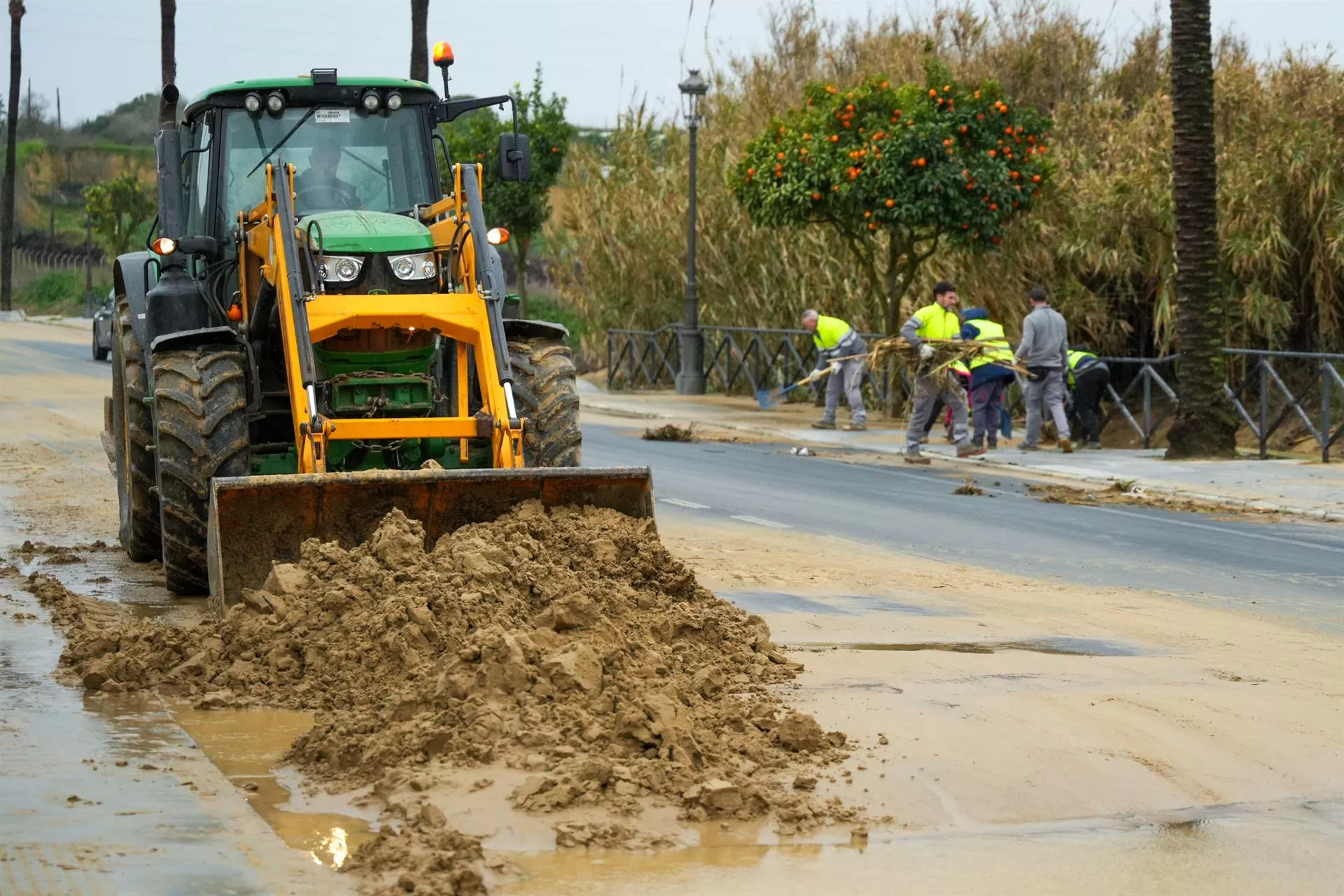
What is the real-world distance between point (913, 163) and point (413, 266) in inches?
532

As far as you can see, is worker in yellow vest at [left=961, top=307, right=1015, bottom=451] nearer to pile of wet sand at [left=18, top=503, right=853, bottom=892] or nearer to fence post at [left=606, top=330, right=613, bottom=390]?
pile of wet sand at [left=18, top=503, right=853, bottom=892]

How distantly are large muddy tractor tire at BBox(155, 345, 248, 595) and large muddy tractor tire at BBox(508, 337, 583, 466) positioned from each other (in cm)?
154

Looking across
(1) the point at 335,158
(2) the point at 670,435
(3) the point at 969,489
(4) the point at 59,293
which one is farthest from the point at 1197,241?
(4) the point at 59,293

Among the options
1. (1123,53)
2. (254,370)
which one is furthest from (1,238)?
(254,370)

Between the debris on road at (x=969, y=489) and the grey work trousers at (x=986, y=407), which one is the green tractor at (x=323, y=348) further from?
the grey work trousers at (x=986, y=407)

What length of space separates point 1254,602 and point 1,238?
6612 centimetres

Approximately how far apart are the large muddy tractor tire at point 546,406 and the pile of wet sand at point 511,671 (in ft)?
4.60

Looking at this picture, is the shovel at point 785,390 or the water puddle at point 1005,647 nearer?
the water puddle at point 1005,647

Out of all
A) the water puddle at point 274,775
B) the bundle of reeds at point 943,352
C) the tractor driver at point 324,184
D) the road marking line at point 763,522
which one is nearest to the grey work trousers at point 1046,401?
the bundle of reeds at point 943,352

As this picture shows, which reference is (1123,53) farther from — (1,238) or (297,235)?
(1,238)

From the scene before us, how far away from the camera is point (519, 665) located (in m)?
6.73

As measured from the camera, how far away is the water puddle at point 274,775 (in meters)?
5.66

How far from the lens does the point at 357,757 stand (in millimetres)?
6398

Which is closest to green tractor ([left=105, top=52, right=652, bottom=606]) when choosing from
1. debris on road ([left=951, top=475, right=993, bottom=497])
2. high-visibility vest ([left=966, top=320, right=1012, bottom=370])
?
debris on road ([left=951, top=475, right=993, bottom=497])
